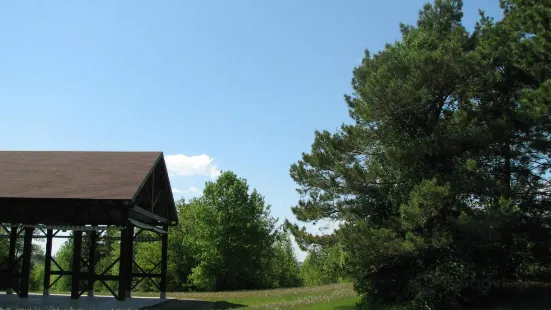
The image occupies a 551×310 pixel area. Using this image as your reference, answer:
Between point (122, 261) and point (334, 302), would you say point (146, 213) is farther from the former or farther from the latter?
point (334, 302)

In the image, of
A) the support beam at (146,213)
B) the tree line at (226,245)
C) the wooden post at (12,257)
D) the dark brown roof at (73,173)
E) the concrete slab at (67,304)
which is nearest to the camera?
the concrete slab at (67,304)

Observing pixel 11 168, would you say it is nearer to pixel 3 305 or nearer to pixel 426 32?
pixel 3 305

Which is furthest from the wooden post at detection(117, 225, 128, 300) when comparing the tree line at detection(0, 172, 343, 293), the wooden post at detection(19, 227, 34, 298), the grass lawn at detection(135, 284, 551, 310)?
the tree line at detection(0, 172, 343, 293)

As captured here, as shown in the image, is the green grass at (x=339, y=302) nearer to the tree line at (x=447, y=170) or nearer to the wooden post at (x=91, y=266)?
the tree line at (x=447, y=170)

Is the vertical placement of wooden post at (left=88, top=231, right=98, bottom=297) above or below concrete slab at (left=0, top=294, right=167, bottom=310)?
above

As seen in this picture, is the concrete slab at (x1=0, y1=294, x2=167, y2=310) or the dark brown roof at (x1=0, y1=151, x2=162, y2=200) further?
the dark brown roof at (x1=0, y1=151, x2=162, y2=200)

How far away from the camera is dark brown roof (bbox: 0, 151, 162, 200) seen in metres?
18.2

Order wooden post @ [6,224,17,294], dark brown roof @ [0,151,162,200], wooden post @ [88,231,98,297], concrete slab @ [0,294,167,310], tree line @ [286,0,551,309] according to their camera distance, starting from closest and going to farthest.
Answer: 1. tree line @ [286,0,551,309]
2. concrete slab @ [0,294,167,310]
3. dark brown roof @ [0,151,162,200]
4. wooden post @ [88,231,98,297]
5. wooden post @ [6,224,17,294]

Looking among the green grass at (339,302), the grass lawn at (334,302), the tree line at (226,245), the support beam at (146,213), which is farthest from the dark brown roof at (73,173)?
the tree line at (226,245)

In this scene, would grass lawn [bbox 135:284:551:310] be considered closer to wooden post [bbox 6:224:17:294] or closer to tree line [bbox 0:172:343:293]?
wooden post [bbox 6:224:17:294]

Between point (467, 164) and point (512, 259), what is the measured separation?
14.3 ft

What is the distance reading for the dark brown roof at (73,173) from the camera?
718 inches

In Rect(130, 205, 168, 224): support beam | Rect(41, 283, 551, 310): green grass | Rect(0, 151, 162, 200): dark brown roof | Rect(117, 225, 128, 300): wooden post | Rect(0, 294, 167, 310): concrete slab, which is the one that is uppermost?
Rect(0, 151, 162, 200): dark brown roof

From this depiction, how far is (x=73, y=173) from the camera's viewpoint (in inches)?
827
